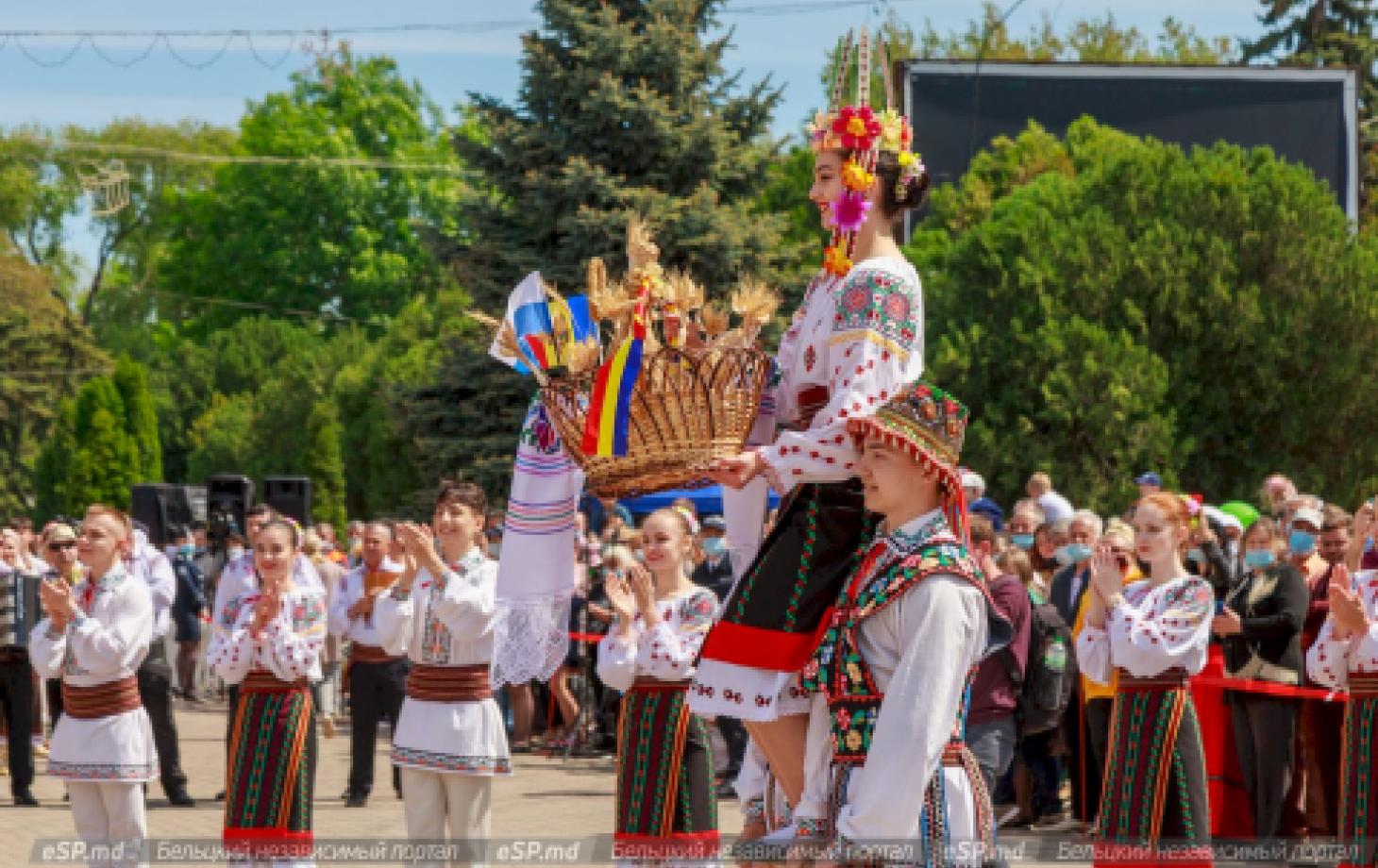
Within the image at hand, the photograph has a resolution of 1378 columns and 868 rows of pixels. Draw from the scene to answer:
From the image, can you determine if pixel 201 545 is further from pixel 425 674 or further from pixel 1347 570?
pixel 1347 570

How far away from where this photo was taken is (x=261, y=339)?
177ft

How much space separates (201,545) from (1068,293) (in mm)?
11447

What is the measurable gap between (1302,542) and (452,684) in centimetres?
540

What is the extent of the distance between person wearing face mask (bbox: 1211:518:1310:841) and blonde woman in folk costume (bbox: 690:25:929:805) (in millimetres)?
6361

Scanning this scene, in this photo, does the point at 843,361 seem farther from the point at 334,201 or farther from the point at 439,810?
the point at 334,201

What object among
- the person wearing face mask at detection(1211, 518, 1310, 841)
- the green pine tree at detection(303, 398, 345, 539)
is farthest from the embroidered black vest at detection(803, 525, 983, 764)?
the green pine tree at detection(303, 398, 345, 539)

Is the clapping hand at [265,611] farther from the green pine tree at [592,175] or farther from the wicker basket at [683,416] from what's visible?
the green pine tree at [592,175]

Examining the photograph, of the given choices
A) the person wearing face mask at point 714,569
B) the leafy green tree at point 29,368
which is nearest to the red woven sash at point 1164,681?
the person wearing face mask at point 714,569

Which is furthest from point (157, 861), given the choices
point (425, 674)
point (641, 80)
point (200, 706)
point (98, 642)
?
point (641, 80)

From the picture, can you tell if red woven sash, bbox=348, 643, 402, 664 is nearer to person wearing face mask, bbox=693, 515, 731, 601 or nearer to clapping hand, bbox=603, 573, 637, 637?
person wearing face mask, bbox=693, 515, 731, 601

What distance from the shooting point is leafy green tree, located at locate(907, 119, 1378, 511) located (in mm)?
20844

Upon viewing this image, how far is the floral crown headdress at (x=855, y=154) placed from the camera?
518 cm

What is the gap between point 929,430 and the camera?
186 inches

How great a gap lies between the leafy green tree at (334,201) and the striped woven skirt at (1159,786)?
141 ft
